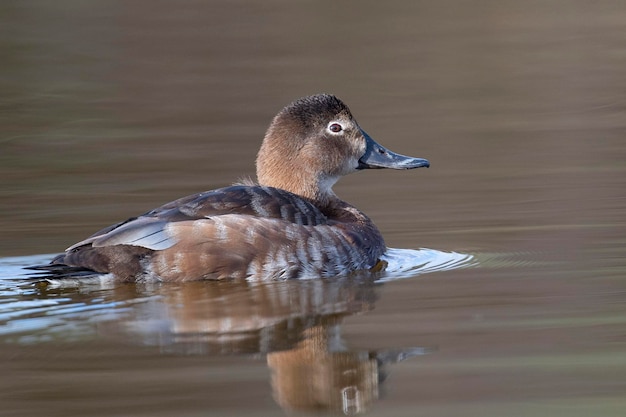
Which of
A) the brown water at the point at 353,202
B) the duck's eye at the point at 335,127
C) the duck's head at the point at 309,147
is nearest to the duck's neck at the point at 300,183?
the duck's head at the point at 309,147

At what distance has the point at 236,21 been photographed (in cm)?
1988

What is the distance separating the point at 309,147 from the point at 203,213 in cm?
133

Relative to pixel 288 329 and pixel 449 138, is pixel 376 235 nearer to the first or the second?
pixel 288 329

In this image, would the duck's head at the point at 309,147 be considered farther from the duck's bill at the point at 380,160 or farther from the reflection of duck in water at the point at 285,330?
the reflection of duck in water at the point at 285,330

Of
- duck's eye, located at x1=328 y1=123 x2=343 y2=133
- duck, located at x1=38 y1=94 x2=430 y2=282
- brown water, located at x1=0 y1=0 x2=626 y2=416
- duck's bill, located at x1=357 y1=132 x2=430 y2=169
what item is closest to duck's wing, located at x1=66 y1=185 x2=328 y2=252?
duck, located at x1=38 y1=94 x2=430 y2=282

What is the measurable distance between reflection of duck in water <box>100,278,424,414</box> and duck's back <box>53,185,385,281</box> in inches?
4.1

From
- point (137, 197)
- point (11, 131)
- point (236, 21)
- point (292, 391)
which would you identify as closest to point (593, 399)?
point (292, 391)

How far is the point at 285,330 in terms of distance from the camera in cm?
540

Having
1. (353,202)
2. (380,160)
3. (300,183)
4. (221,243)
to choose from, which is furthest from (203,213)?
(353,202)

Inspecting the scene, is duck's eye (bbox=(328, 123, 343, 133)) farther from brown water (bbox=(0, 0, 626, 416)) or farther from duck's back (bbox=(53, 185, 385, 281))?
duck's back (bbox=(53, 185, 385, 281))

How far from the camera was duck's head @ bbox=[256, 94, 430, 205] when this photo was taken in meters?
7.59

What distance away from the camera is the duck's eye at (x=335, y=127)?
7.73 meters

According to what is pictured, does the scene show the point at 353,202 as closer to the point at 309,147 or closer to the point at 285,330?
the point at 309,147

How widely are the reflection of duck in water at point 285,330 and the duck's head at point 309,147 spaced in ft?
3.85
